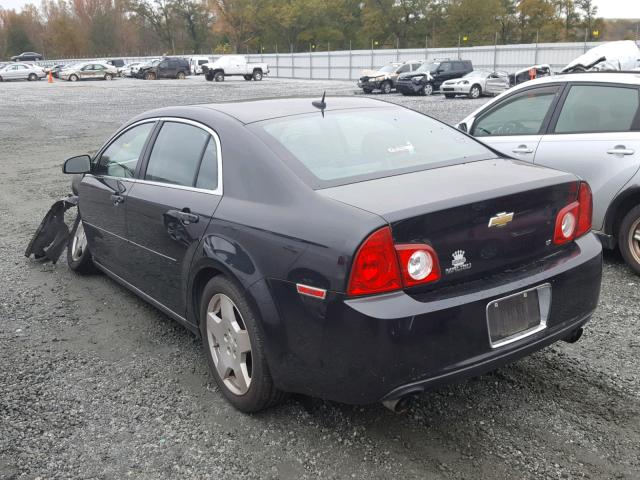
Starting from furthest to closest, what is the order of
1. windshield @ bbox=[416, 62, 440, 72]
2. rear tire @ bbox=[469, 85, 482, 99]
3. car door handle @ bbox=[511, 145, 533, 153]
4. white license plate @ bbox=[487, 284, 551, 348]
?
windshield @ bbox=[416, 62, 440, 72] < rear tire @ bbox=[469, 85, 482, 99] < car door handle @ bbox=[511, 145, 533, 153] < white license plate @ bbox=[487, 284, 551, 348]

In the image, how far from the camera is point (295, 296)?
2840 millimetres

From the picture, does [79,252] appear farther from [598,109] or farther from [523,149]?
[598,109]

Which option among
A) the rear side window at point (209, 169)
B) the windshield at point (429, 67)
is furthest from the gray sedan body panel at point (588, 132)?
the windshield at point (429, 67)

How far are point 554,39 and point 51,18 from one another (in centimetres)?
8795

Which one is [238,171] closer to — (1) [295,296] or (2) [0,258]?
(1) [295,296]

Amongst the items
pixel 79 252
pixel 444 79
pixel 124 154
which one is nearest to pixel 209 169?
pixel 124 154

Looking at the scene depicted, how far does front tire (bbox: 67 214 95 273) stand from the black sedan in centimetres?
166

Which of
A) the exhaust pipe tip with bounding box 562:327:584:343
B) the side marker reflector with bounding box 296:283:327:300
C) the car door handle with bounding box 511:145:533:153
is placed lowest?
the exhaust pipe tip with bounding box 562:327:584:343

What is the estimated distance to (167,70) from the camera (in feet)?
175

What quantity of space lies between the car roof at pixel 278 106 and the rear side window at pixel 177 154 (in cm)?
21

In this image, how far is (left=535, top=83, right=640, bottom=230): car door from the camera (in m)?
5.27

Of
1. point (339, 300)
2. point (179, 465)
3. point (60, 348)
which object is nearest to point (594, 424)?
point (339, 300)

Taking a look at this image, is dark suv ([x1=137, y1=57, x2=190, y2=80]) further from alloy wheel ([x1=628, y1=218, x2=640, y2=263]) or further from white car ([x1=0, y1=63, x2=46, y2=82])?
alloy wheel ([x1=628, y1=218, x2=640, y2=263])

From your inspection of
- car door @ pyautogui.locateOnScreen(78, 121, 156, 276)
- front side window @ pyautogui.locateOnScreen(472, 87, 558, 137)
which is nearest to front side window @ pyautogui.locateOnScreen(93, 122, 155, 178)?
car door @ pyautogui.locateOnScreen(78, 121, 156, 276)
